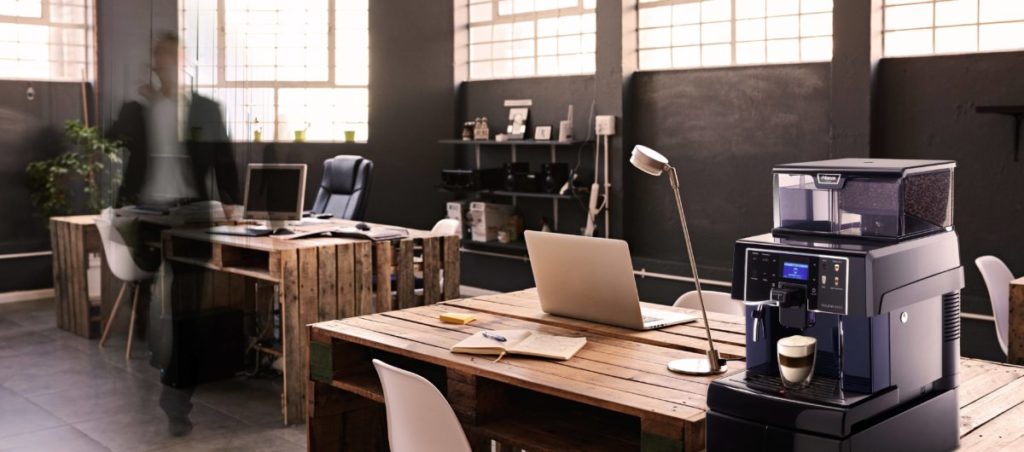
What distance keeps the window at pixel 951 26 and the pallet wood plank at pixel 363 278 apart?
347cm

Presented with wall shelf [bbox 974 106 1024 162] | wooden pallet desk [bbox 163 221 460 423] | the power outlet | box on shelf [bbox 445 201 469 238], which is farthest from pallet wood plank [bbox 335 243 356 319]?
wall shelf [bbox 974 106 1024 162]

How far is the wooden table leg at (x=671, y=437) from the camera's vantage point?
7.36 ft

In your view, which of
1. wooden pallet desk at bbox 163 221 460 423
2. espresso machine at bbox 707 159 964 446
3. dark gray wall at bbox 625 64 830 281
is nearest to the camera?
espresso machine at bbox 707 159 964 446

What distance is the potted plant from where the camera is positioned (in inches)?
144

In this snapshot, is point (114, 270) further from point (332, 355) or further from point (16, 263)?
point (332, 355)

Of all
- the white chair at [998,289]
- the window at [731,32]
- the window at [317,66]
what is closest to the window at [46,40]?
the white chair at [998,289]

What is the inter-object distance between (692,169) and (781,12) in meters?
1.24

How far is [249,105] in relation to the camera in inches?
189

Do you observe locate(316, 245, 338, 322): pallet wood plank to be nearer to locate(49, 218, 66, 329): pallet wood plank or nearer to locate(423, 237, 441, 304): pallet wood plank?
locate(423, 237, 441, 304): pallet wood plank

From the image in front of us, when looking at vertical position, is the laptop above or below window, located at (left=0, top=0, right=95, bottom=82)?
below

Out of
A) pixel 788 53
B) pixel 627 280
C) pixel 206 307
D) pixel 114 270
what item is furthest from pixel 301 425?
pixel 788 53

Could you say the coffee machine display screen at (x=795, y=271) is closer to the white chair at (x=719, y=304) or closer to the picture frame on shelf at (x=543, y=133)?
the white chair at (x=719, y=304)

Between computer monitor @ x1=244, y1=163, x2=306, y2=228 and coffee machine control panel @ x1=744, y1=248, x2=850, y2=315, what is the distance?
11.6 feet

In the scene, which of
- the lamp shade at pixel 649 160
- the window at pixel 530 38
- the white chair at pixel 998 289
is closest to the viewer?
the lamp shade at pixel 649 160
